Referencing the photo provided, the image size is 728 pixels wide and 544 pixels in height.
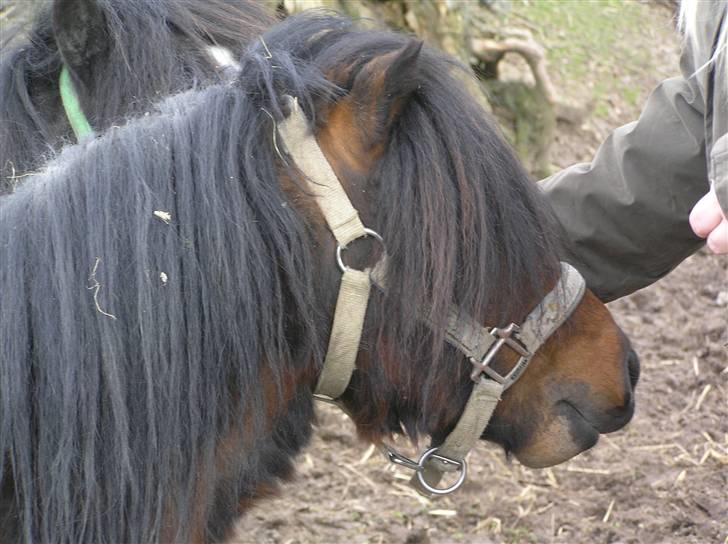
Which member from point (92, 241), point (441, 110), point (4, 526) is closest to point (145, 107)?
point (92, 241)

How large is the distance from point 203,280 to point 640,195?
51.4 inches

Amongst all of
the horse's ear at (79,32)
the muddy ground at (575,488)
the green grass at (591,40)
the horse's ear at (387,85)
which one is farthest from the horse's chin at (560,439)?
the green grass at (591,40)

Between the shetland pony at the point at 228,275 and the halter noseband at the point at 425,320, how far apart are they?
0.02 meters

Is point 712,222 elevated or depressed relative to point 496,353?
elevated

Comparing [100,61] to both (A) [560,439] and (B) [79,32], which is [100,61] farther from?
(A) [560,439]

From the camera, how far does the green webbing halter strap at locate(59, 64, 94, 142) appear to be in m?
2.15

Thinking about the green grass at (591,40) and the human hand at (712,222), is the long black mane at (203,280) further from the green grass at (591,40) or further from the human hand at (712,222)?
the green grass at (591,40)

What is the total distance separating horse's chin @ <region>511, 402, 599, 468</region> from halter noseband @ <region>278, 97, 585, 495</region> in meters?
0.15

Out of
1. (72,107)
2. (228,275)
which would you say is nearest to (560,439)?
(228,275)

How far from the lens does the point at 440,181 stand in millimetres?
1752

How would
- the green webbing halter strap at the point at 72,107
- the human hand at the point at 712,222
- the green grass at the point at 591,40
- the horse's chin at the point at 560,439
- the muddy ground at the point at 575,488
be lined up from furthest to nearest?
1. the green grass at the point at 591,40
2. the muddy ground at the point at 575,488
3. the green webbing halter strap at the point at 72,107
4. the horse's chin at the point at 560,439
5. the human hand at the point at 712,222

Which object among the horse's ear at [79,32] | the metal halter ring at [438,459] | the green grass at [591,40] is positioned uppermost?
the horse's ear at [79,32]

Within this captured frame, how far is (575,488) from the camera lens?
3371 mm

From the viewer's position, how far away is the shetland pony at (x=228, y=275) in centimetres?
161
